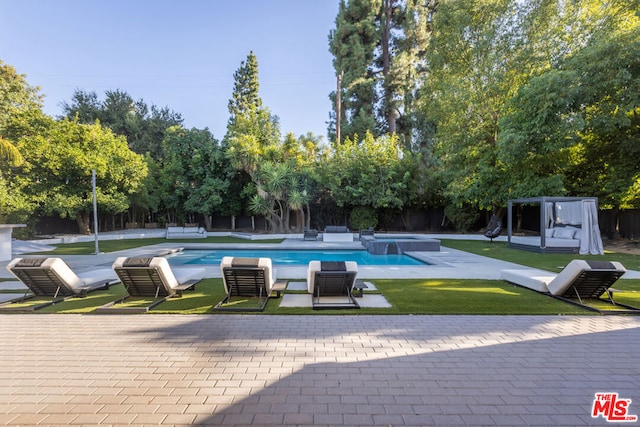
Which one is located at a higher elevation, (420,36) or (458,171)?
(420,36)

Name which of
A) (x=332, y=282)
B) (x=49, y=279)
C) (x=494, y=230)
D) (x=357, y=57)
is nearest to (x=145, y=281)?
(x=49, y=279)

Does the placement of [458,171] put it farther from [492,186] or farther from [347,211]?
[347,211]

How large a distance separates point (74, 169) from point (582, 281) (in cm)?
2100

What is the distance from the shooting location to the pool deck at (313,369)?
2270 millimetres

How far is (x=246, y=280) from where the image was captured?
5059 mm

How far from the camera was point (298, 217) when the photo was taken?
806 inches

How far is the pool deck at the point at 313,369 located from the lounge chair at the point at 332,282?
1.92 ft

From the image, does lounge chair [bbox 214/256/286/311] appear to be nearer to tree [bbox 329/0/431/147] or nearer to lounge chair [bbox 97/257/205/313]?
lounge chair [bbox 97/257/205/313]

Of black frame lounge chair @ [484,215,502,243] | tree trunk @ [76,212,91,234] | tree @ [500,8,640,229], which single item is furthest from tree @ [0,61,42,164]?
black frame lounge chair @ [484,215,502,243]

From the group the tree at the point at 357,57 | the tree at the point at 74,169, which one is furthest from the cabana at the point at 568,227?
the tree at the point at 74,169

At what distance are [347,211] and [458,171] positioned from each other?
786cm

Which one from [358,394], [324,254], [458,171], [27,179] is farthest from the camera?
[458,171]

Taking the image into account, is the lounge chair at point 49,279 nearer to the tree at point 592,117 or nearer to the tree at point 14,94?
the tree at point 592,117

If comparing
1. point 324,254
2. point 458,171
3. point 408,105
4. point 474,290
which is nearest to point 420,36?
point 408,105
